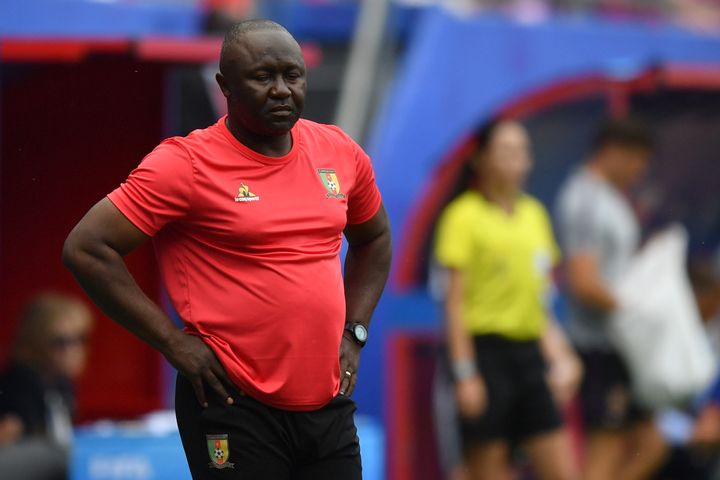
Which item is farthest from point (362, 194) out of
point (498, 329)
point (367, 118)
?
point (367, 118)

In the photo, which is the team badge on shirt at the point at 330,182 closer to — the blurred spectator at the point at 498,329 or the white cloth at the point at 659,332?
the blurred spectator at the point at 498,329

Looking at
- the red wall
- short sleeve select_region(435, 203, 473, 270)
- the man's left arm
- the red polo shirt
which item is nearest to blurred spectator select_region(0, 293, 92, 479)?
the red wall

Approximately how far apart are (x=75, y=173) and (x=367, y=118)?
1.60m

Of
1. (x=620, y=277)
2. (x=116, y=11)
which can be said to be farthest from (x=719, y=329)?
(x=116, y=11)

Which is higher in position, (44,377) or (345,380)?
(345,380)

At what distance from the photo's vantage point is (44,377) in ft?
20.8

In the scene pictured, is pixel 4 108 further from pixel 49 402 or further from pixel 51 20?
pixel 49 402

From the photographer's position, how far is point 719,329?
873cm

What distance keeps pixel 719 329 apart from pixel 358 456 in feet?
17.6

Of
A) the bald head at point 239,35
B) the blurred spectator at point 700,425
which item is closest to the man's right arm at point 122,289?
the bald head at point 239,35

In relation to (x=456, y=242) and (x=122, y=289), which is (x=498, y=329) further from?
(x=122, y=289)

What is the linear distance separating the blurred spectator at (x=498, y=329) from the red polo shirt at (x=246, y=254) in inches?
112

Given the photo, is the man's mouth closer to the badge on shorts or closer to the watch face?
the watch face

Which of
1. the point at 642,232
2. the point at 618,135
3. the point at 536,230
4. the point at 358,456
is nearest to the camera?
the point at 358,456
